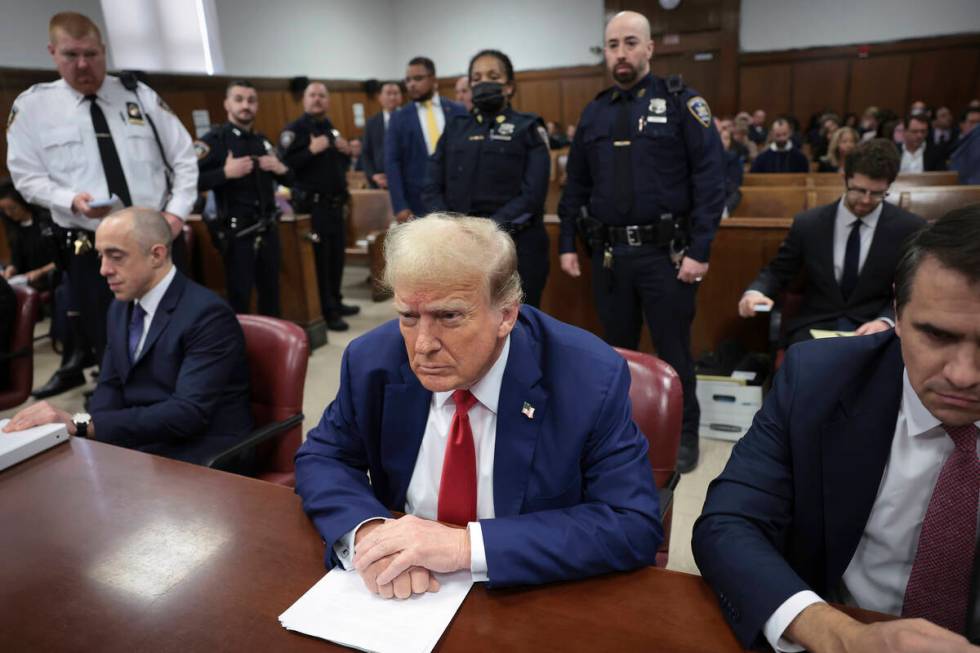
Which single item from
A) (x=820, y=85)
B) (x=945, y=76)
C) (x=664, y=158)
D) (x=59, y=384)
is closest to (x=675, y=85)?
(x=664, y=158)

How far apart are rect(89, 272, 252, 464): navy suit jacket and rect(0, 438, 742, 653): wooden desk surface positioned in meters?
0.51

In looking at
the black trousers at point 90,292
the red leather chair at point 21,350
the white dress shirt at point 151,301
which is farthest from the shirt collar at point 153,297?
the black trousers at point 90,292

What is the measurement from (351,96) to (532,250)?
9.10m

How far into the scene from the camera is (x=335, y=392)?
3918 millimetres

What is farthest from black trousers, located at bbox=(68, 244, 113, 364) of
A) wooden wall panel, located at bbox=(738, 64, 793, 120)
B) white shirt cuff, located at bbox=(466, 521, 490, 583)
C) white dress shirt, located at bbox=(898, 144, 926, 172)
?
wooden wall panel, located at bbox=(738, 64, 793, 120)

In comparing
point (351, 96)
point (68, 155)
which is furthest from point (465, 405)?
point (351, 96)

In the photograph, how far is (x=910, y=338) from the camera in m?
0.94

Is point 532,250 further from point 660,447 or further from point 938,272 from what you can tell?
point 938,272

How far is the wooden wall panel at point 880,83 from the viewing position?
1005 centimetres

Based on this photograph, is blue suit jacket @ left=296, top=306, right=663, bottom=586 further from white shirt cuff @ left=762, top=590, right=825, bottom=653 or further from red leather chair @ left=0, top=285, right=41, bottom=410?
red leather chair @ left=0, top=285, right=41, bottom=410

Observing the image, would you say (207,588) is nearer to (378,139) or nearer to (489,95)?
(489,95)

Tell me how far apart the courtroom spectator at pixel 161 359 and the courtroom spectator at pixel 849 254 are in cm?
190

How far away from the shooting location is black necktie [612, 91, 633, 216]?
8.65 feet

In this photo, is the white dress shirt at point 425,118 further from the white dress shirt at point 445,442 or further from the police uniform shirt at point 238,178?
the white dress shirt at point 445,442
